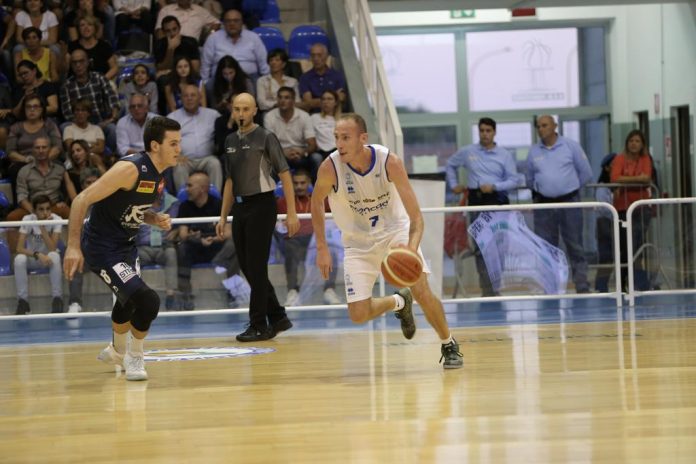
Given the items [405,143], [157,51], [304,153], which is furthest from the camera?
[405,143]

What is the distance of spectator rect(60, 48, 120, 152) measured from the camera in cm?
1415

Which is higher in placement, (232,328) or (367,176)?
(367,176)

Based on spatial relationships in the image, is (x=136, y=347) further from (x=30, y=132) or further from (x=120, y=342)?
(x=30, y=132)

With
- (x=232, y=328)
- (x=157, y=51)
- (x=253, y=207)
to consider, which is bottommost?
(x=232, y=328)

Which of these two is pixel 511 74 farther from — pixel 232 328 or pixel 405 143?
pixel 232 328

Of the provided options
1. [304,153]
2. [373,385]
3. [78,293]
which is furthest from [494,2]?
[373,385]

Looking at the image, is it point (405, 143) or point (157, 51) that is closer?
point (157, 51)

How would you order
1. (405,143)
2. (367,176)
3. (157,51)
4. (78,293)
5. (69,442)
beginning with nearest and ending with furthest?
(69,442), (367,176), (78,293), (157,51), (405,143)

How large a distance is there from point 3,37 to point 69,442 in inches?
413

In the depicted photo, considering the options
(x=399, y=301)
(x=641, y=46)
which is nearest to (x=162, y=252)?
(x=399, y=301)

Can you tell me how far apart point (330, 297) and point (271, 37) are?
480 centimetres

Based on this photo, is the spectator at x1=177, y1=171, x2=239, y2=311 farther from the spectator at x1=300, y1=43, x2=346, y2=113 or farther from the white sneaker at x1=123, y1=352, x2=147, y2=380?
the white sneaker at x1=123, y1=352, x2=147, y2=380

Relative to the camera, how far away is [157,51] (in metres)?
14.8

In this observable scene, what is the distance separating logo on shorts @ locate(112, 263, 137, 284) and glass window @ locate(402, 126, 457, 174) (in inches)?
532
